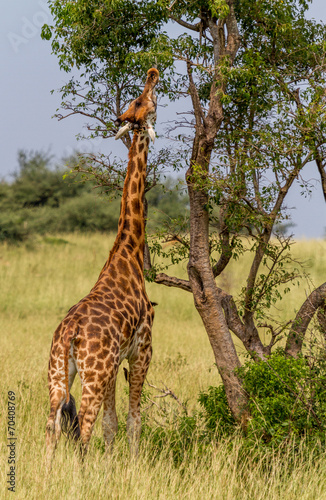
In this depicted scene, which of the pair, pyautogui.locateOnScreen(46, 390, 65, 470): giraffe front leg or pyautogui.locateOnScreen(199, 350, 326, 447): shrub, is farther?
pyautogui.locateOnScreen(199, 350, 326, 447): shrub

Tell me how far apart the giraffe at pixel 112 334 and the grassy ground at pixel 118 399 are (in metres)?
0.29

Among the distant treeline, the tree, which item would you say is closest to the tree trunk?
the tree

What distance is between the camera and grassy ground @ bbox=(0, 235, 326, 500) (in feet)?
18.1

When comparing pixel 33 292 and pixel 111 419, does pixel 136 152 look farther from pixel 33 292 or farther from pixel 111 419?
pixel 33 292

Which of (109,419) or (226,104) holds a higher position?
(226,104)

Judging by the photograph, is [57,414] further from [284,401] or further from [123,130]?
[123,130]

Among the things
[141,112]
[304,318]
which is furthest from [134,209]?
[304,318]

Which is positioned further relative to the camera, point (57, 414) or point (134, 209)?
point (134, 209)

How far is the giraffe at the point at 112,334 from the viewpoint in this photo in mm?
5602

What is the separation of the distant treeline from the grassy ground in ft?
20.7

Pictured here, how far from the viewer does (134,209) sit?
7.11 metres

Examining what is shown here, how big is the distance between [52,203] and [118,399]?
28.9m

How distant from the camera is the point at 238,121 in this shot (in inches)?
359

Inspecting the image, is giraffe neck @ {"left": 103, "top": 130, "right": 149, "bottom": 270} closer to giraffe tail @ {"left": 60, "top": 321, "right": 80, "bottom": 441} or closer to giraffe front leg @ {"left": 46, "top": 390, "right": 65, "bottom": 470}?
giraffe tail @ {"left": 60, "top": 321, "right": 80, "bottom": 441}
